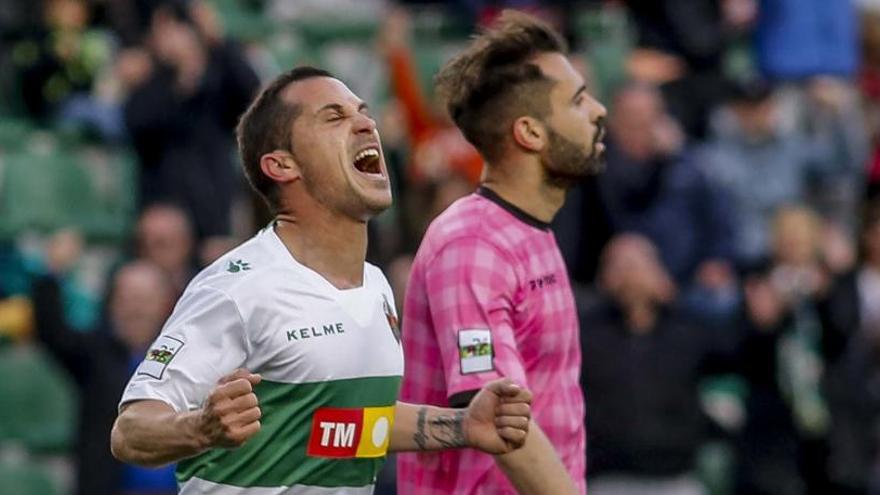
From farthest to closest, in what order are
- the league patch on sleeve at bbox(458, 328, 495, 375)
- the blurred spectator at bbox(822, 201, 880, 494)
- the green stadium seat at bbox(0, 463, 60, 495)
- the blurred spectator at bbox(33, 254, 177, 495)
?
the blurred spectator at bbox(822, 201, 880, 494) → the green stadium seat at bbox(0, 463, 60, 495) → the blurred spectator at bbox(33, 254, 177, 495) → the league patch on sleeve at bbox(458, 328, 495, 375)

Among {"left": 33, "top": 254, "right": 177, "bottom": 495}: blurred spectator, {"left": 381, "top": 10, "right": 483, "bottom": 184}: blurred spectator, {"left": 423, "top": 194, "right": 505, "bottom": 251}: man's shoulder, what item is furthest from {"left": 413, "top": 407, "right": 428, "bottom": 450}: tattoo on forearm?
{"left": 381, "top": 10, "right": 483, "bottom": 184}: blurred spectator

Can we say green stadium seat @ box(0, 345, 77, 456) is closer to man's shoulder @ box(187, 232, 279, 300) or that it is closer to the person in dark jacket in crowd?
the person in dark jacket in crowd

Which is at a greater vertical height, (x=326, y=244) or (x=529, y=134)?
(x=529, y=134)

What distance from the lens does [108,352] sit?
9.58m

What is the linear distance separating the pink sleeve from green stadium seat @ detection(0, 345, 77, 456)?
490 centimetres

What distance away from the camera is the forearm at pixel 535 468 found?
5598 millimetres

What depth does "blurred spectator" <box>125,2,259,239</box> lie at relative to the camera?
11.3m

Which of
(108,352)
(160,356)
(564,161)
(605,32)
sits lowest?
(108,352)

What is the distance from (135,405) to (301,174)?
0.82 metres

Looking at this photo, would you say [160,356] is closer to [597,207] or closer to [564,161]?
[564,161]

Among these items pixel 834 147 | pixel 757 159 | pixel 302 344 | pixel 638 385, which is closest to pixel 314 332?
pixel 302 344

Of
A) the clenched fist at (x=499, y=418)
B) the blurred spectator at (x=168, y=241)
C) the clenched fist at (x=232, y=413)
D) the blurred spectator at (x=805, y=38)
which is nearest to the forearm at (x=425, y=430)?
the clenched fist at (x=499, y=418)

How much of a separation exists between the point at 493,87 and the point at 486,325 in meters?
0.86

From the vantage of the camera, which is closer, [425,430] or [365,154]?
[365,154]
